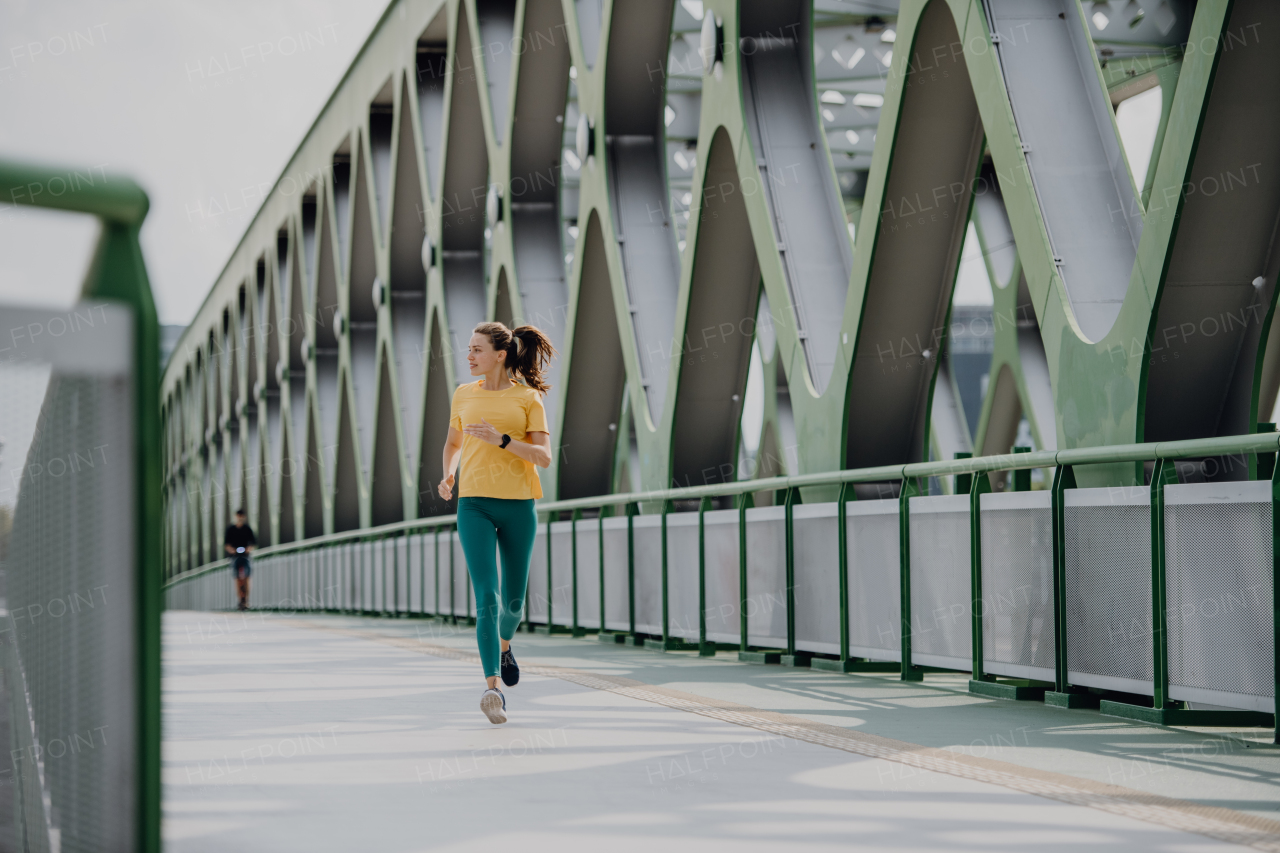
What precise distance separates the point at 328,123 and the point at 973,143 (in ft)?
76.8

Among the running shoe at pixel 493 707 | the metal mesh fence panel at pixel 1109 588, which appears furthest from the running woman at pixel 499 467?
the metal mesh fence panel at pixel 1109 588

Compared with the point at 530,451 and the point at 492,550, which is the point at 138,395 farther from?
the point at 492,550

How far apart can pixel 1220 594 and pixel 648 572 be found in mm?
6478

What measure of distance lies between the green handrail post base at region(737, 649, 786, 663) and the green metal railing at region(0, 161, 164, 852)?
7229 mm

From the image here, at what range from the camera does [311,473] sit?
33.9m

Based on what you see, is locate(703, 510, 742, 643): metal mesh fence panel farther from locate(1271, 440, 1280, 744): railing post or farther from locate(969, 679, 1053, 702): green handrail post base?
locate(1271, 440, 1280, 744): railing post

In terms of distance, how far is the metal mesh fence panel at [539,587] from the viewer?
1449cm

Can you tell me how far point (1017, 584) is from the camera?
7.09 metres

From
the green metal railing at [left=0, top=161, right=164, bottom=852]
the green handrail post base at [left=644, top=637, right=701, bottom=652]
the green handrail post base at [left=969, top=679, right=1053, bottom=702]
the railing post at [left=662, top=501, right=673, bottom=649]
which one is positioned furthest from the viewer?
the green handrail post base at [left=644, top=637, right=701, bottom=652]

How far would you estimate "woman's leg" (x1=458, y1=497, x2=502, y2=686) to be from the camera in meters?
6.48

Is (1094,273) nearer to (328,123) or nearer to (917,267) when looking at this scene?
(917,267)

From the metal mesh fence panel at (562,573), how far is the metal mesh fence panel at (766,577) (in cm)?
378

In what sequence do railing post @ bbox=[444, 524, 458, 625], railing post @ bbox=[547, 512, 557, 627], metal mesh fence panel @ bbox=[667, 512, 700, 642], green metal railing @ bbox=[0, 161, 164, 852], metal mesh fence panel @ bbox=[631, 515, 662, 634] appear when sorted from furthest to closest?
railing post @ bbox=[444, 524, 458, 625]
railing post @ bbox=[547, 512, 557, 627]
metal mesh fence panel @ bbox=[631, 515, 662, 634]
metal mesh fence panel @ bbox=[667, 512, 700, 642]
green metal railing @ bbox=[0, 161, 164, 852]

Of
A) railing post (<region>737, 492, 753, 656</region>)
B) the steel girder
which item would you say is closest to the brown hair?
the steel girder
